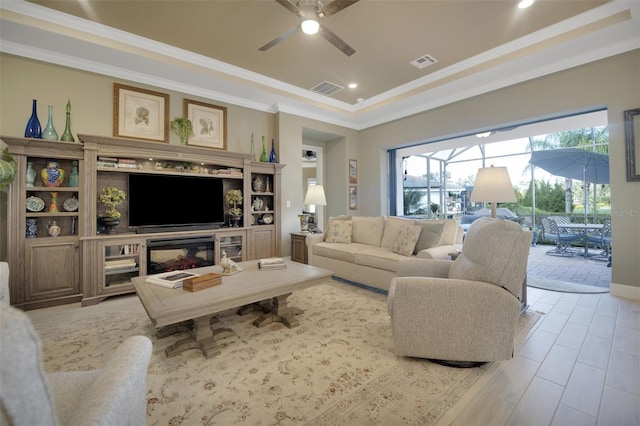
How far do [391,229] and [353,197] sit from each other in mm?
2447

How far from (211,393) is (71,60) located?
424 centimetres

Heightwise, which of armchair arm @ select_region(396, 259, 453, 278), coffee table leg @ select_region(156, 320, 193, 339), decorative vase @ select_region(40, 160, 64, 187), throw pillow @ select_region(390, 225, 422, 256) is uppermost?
decorative vase @ select_region(40, 160, 64, 187)

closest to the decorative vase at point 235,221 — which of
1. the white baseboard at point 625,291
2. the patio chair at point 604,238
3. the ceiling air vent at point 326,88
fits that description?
the ceiling air vent at point 326,88

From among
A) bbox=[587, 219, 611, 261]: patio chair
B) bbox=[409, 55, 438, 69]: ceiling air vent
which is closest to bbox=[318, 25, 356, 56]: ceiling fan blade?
bbox=[409, 55, 438, 69]: ceiling air vent

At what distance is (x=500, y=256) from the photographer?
181 centimetres

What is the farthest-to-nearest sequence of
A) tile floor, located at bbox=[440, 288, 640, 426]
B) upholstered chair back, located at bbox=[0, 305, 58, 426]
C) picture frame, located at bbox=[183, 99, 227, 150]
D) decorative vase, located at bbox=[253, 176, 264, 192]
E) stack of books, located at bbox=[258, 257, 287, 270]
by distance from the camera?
decorative vase, located at bbox=[253, 176, 264, 192]
picture frame, located at bbox=[183, 99, 227, 150]
stack of books, located at bbox=[258, 257, 287, 270]
tile floor, located at bbox=[440, 288, 640, 426]
upholstered chair back, located at bbox=[0, 305, 58, 426]

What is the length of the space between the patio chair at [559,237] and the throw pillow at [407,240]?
422 centimetres

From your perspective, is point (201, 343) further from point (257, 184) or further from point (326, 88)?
point (326, 88)

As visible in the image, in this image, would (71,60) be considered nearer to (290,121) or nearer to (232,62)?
(232,62)

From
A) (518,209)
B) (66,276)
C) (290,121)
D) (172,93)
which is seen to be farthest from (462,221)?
(66,276)

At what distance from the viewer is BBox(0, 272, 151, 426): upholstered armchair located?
46 centimetres

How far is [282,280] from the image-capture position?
2.45 meters

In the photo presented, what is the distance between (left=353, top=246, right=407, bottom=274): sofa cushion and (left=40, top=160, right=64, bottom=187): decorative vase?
374 cm

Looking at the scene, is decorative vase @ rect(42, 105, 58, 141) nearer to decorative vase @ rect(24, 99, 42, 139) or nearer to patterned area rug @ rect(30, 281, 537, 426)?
decorative vase @ rect(24, 99, 42, 139)
